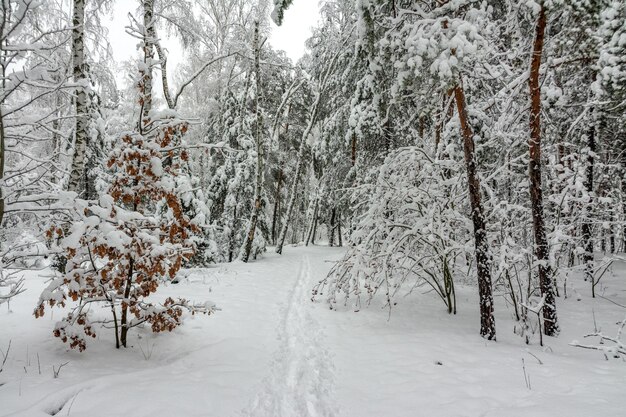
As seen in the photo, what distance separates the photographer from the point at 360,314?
7.59 meters

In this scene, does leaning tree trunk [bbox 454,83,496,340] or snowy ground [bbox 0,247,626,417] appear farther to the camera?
leaning tree trunk [bbox 454,83,496,340]

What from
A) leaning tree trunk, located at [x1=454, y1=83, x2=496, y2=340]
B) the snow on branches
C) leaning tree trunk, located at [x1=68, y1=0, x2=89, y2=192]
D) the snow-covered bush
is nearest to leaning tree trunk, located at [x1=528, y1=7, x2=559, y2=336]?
leaning tree trunk, located at [x1=454, y1=83, x2=496, y2=340]

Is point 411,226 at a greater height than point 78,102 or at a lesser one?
lesser

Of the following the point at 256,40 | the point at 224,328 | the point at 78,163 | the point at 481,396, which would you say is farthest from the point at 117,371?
the point at 256,40

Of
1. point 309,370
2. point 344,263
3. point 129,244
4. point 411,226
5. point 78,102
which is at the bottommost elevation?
point 309,370

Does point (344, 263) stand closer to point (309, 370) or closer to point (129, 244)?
point (309, 370)

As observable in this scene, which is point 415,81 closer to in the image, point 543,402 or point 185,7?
point 543,402

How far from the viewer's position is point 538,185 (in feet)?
19.9

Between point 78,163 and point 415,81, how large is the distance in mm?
5895

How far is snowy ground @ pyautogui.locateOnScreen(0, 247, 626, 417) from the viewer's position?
11.4 feet

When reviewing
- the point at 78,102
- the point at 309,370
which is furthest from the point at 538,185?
the point at 78,102

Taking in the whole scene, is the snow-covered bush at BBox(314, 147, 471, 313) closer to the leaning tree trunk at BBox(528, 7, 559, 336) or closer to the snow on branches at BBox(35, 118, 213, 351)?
the leaning tree trunk at BBox(528, 7, 559, 336)

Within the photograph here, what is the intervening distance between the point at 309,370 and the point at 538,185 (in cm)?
494

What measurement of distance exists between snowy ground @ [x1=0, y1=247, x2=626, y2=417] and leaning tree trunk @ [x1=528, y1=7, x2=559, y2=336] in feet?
1.81
